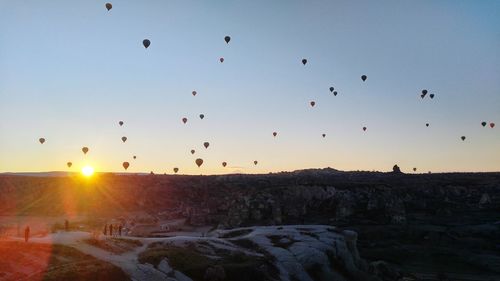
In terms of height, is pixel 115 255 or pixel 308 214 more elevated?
pixel 308 214

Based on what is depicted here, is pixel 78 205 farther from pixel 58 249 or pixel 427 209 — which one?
pixel 58 249

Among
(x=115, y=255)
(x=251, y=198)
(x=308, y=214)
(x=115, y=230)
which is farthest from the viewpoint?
(x=308, y=214)

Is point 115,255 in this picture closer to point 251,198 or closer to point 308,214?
point 251,198

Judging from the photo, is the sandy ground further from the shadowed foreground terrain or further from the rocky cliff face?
the rocky cliff face

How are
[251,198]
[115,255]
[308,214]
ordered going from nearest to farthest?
[115,255] → [251,198] → [308,214]

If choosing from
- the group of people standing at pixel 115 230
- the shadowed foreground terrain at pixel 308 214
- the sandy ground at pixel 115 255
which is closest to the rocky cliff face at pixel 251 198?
the shadowed foreground terrain at pixel 308 214

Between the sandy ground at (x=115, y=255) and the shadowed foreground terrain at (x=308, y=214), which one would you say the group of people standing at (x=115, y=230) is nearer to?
the shadowed foreground terrain at (x=308, y=214)

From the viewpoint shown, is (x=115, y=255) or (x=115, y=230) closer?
(x=115, y=255)

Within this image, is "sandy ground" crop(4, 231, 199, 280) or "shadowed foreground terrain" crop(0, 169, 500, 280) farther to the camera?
"shadowed foreground terrain" crop(0, 169, 500, 280)

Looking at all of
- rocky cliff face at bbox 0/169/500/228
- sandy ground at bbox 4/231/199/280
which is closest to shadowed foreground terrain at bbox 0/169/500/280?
rocky cliff face at bbox 0/169/500/228

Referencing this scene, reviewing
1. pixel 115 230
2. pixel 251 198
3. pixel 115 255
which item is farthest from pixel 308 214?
pixel 115 255
